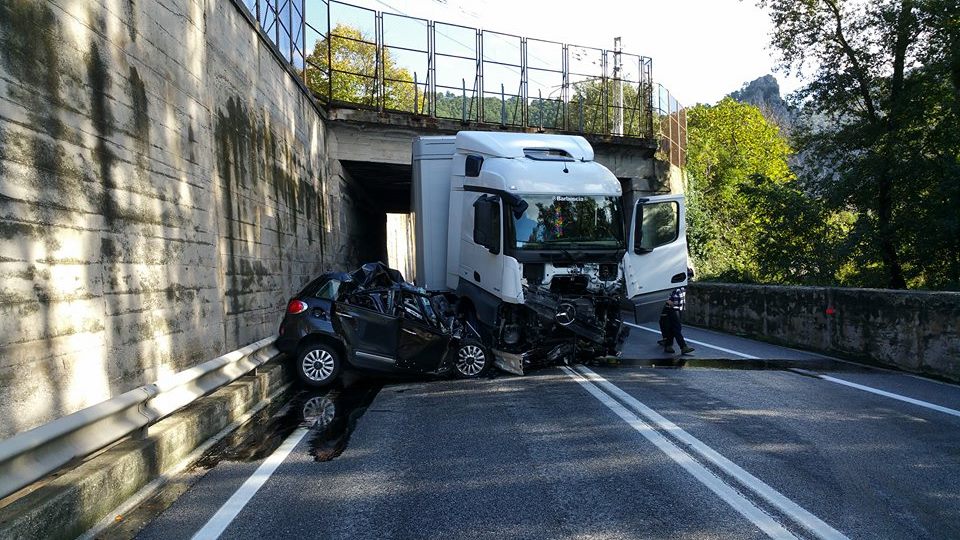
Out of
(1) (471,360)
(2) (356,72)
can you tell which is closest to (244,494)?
(1) (471,360)

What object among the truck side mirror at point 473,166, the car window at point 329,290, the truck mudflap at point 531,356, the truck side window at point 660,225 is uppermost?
the truck side mirror at point 473,166

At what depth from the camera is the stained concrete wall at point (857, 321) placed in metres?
10.1

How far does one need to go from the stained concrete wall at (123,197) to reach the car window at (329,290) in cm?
136

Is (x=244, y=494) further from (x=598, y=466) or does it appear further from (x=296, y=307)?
(x=296, y=307)

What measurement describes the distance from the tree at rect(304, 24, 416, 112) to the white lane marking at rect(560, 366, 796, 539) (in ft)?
50.5

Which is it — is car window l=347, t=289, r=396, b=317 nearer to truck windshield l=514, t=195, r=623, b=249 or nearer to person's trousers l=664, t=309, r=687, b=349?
truck windshield l=514, t=195, r=623, b=249

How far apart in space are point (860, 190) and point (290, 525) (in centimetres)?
1979

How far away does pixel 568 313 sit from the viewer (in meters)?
10.0

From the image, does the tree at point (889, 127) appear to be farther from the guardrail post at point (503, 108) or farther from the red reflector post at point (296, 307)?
the red reflector post at point (296, 307)

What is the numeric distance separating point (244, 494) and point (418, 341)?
4977mm

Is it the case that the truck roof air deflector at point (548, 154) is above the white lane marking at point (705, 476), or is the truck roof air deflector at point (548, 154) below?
above

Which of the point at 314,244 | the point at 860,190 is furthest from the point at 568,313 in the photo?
the point at 860,190

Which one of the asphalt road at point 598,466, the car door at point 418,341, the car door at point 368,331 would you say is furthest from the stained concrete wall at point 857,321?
the car door at point 368,331

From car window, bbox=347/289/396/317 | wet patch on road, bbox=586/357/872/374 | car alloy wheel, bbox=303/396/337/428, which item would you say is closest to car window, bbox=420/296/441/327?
car window, bbox=347/289/396/317
